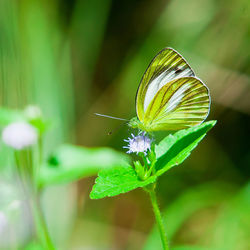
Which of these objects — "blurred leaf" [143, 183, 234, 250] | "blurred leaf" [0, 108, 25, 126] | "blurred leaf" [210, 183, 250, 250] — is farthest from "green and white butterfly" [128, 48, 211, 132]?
"blurred leaf" [143, 183, 234, 250]

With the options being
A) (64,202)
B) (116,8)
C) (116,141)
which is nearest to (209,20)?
(116,8)

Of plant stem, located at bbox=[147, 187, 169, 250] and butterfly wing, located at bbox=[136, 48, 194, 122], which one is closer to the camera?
plant stem, located at bbox=[147, 187, 169, 250]

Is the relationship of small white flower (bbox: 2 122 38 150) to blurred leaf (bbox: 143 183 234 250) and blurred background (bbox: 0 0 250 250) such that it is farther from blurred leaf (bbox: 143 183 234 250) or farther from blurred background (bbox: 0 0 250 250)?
blurred leaf (bbox: 143 183 234 250)

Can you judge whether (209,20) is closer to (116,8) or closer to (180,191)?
(116,8)

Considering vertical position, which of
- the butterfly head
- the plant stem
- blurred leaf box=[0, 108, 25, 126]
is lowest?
blurred leaf box=[0, 108, 25, 126]

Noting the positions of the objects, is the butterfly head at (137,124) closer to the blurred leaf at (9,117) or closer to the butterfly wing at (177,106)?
the butterfly wing at (177,106)
